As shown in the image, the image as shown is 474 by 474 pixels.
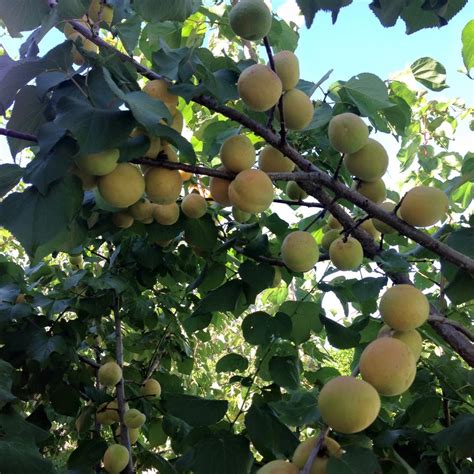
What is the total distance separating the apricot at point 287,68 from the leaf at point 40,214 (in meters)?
0.58

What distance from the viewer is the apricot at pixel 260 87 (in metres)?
1.18

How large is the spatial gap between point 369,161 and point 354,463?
734 millimetres

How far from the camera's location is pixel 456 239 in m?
1.27

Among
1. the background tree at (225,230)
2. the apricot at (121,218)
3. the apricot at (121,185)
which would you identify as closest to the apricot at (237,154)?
the background tree at (225,230)

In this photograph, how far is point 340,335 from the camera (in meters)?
1.56

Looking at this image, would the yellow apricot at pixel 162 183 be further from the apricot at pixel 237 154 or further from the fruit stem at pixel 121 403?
the fruit stem at pixel 121 403

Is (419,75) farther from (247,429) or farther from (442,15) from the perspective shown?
(247,429)

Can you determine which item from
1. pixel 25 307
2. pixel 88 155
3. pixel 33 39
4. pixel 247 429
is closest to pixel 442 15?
pixel 88 155

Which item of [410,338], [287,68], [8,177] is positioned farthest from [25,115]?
[410,338]

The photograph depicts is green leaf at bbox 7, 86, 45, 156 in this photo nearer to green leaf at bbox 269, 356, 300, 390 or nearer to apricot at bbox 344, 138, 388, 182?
apricot at bbox 344, 138, 388, 182

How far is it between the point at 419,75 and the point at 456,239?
1.10m

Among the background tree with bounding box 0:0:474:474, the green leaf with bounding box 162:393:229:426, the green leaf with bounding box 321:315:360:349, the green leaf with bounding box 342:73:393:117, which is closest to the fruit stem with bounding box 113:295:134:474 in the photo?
the background tree with bounding box 0:0:474:474

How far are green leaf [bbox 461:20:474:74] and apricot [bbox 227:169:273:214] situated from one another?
0.71 metres

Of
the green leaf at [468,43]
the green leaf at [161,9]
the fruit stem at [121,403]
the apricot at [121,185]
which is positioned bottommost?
the fruit stem at [121,403]
